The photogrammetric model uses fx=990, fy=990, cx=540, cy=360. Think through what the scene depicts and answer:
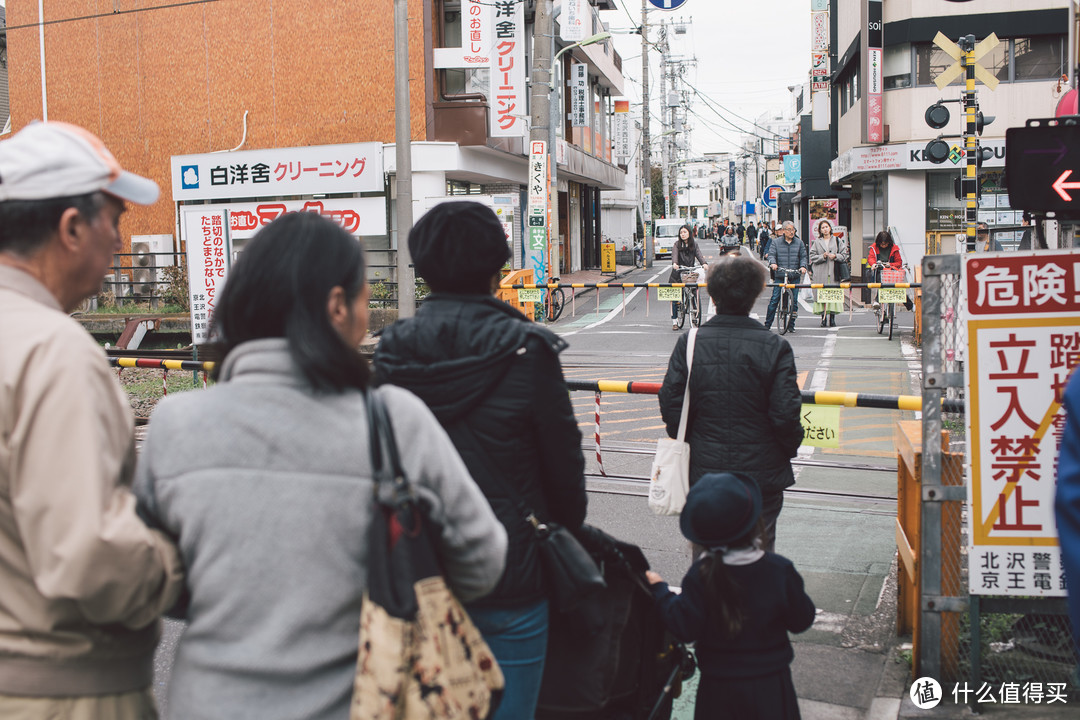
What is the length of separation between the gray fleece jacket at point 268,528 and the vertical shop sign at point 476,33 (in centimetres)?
2112

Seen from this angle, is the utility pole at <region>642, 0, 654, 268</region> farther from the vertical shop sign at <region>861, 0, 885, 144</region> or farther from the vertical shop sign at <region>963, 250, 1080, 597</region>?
the vertical shop sign at <region>963, 250, 1080, 597</region>

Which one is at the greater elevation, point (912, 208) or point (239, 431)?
point (912, 208)

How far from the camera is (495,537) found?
1.96 metres

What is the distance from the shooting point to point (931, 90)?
27.9m

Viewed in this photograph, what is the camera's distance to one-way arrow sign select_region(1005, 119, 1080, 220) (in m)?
4.46

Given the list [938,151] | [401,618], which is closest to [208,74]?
[938,151]

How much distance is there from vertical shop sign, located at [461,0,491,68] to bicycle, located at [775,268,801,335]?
327 inches

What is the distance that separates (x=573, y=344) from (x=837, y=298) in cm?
523

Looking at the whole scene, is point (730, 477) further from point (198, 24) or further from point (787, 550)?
point (198, 24)

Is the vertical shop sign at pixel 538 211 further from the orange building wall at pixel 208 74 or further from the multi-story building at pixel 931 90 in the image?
the multi-story building at pixel 931 90

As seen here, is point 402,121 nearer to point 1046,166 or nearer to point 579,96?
point 1046,166

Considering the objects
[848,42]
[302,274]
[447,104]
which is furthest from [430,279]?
[848,42]

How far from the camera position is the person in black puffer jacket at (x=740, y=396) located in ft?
13.4

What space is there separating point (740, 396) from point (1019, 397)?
1050 millimetres
